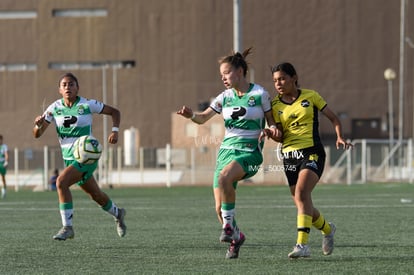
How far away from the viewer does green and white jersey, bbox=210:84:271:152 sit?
10.7m

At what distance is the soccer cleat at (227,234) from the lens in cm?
1034

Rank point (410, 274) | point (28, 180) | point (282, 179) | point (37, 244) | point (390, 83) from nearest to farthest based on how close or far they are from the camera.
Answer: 1. point (410, 274)
2. point (37, 244)
3. point (282, 179)
4. point (28, 180)
5. point (390, 83)

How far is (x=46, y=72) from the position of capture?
65375mm

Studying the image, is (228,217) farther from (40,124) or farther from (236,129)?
(40,124)

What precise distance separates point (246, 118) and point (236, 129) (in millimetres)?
165

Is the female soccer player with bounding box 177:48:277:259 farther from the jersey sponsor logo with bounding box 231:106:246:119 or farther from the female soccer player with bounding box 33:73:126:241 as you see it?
the female soccer player with bounding box 33:73:126:241

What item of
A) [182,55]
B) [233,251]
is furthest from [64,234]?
[182,55]

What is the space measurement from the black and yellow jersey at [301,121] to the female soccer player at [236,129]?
23cm

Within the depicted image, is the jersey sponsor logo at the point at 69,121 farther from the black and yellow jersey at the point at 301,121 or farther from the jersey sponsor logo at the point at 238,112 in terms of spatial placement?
the black and yellow jersey at the point at 301,121

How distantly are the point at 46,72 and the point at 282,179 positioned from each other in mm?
30411

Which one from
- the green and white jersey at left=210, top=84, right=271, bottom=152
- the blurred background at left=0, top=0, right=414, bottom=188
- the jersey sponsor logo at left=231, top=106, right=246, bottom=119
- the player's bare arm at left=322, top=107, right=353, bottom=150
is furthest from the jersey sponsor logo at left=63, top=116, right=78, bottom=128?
the blurred background at left=0, top=0, right=414, bottom=188

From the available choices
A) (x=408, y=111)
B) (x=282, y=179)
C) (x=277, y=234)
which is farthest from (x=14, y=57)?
(x=277, y=234)

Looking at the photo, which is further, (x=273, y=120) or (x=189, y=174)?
(x=189, y=174)

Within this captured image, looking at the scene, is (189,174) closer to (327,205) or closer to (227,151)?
(327,205)
